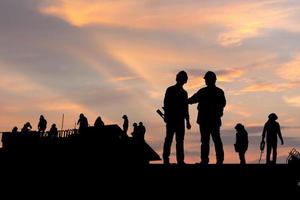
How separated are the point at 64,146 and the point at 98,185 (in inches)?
486

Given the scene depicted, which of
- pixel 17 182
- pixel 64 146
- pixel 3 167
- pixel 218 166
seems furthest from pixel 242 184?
pixel 64 146

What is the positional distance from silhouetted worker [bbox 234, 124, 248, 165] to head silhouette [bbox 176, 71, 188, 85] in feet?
26.6

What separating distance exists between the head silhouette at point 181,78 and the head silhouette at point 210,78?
0.50 meters

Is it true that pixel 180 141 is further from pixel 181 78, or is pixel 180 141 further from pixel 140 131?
pixel 140 131

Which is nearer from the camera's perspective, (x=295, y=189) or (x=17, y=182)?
(x=295, y=189)

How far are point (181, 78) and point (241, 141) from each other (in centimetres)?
839

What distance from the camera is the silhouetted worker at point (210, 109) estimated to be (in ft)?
44.8

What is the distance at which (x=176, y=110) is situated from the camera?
13.8 metres

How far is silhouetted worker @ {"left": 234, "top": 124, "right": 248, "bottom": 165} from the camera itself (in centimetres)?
2114

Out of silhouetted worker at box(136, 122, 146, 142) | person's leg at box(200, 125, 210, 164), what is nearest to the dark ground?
person's leg at box(200, 125, 210, 164)

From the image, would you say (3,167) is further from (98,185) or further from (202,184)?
(202,184)

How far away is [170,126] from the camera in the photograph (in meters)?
13.8

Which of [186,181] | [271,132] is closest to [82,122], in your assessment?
[271,132]

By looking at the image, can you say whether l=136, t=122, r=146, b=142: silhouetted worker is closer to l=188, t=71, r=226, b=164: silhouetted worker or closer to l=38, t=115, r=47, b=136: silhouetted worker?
A: l=38, t=115, r=47, b=136: silhouetted worker
